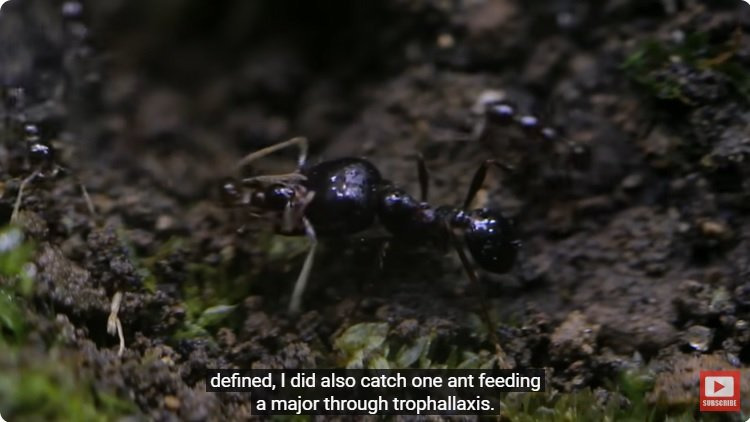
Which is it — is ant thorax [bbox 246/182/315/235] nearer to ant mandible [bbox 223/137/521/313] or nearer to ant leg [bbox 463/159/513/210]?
ant mandible [bbox 223/137/521/313]

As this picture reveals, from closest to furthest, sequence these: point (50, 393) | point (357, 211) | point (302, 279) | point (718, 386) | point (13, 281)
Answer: point (50, 393) → point (13, 281) → point (718, 386) → point (302, 279) → point (357, 211)

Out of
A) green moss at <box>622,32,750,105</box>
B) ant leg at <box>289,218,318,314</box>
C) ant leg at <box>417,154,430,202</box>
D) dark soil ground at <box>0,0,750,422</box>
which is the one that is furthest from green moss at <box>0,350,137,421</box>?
green moss at <box>622,32,750,105</box>

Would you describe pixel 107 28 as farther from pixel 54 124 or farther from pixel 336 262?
pixel 336 262

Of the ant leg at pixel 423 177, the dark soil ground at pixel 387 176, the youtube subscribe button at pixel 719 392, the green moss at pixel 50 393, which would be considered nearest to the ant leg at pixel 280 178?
the dark soil ground at pixel 387 176

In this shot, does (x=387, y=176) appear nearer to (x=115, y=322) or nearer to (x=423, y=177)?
(x=423, y=177)

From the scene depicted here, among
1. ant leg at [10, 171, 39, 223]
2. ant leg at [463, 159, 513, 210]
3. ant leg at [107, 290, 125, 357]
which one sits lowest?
ant leg at [107, 290, 125, 357]

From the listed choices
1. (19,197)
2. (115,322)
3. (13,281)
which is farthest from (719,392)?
(19,197)

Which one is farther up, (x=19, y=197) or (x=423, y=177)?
(x=423, y=177)

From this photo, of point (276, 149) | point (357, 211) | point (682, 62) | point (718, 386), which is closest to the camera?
point (718, 386)
